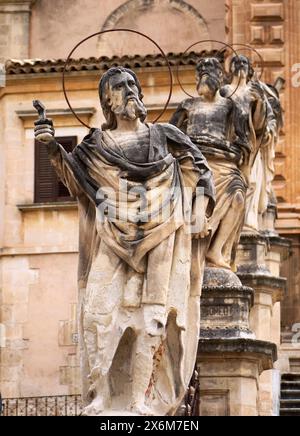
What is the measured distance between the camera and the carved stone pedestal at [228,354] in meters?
17.8

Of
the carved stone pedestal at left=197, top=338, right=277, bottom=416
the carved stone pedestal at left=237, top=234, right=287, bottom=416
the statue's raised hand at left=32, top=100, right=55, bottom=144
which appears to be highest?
the carved stone pedestal at left=237, top=234, right=287, bottom=416

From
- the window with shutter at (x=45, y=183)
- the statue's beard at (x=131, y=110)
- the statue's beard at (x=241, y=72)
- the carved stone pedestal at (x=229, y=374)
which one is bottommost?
the carved stone pedestal at (x=229, y=374)

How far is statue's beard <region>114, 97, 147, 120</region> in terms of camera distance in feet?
48.4

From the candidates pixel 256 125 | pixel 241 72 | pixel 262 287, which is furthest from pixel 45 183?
pixel 256 125

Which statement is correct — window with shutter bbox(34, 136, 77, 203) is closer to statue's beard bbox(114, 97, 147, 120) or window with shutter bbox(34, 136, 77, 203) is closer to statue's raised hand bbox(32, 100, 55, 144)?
statue's beard bbox(114, 97, 147, 120)

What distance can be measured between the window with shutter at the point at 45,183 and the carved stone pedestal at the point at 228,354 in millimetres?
19361

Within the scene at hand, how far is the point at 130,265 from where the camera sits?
14344 millimetres

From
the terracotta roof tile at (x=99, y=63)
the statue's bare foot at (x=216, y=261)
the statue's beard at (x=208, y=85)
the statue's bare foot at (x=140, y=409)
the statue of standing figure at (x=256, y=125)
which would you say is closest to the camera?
the statue's bare foot at (x=140, y=409)

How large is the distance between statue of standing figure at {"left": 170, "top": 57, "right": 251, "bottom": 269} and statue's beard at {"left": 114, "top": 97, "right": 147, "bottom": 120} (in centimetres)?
465

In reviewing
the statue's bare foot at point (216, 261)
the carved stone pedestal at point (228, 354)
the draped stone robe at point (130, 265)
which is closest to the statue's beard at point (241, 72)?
the statue's bare foot at point (216, 261)

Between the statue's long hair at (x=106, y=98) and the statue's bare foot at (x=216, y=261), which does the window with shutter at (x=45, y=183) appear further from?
the statue's long hair at (x=106, y=98)

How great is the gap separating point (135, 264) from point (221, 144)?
5653mm

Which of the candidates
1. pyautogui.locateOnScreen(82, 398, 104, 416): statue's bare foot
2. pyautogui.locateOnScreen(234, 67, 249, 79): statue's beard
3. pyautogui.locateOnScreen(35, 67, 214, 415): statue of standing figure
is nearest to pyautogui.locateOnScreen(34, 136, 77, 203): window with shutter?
pyautogui.locateOnScreen(234, 67, 249, 79): statue's beard

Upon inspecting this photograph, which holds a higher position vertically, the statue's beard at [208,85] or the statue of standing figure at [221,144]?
the statue's beard at [208,85]
